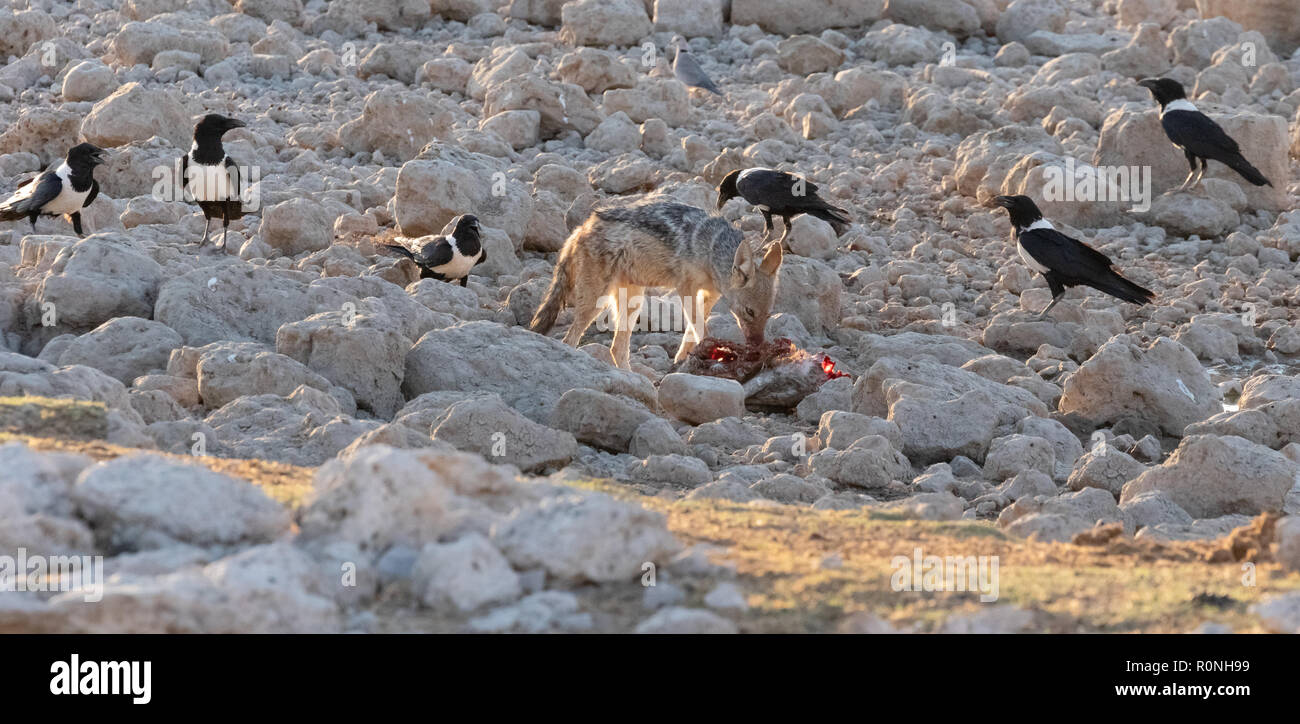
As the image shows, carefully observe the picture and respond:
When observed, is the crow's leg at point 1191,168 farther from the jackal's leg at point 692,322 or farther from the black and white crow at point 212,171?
the black and white crow at point 212,171

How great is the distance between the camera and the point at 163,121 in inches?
624

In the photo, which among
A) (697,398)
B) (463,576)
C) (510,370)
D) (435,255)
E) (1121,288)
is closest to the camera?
(463,576)

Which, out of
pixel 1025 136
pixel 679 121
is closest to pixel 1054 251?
pixel 1025 136

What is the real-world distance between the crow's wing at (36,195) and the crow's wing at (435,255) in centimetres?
304

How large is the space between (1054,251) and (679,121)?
6.26 m

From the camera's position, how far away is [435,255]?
12492mm

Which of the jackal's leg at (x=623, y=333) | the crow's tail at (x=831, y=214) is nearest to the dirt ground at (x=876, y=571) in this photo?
the jackal's leg at (x=623, y=333)

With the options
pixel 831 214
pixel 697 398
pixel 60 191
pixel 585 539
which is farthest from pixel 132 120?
pixel 585 539

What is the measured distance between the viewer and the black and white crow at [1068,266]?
12.9m

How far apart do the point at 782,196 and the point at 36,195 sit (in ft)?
21.5

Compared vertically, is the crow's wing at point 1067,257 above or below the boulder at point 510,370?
above

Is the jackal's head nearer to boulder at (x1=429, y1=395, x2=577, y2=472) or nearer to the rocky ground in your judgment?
the rocky ground

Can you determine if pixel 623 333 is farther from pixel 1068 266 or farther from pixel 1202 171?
pixel 1202 171
